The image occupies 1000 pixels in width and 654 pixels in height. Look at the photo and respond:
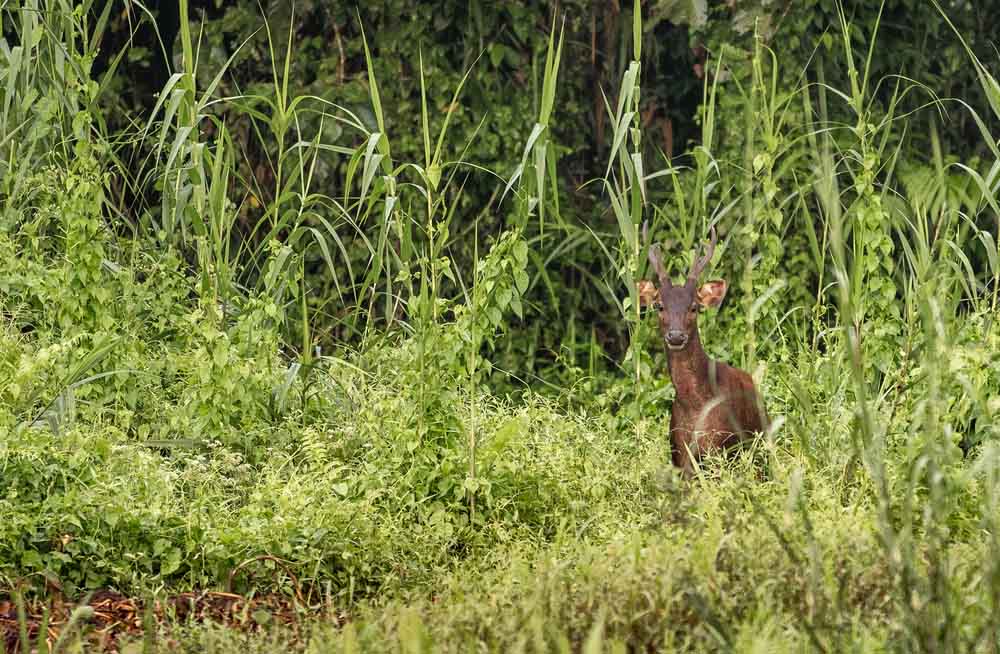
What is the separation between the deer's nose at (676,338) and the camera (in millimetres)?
5254

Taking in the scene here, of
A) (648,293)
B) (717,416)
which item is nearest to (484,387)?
(648,293)

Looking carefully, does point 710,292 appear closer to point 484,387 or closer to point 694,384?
point 694,384

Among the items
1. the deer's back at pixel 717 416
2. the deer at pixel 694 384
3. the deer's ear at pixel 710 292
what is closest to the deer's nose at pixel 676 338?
the deer at pixel 694 384

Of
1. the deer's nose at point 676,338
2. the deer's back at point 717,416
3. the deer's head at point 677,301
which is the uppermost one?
the deer's head at point 677,301

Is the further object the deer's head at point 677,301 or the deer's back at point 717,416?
the deer's head at point 677,301

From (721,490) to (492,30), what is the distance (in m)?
4.30

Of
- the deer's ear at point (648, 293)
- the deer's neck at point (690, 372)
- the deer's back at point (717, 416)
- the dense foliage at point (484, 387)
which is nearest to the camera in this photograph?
the dense foliage at point (484, 387)

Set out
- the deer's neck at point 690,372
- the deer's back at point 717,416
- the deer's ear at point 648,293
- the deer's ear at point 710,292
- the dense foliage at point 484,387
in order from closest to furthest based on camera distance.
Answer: the dense foliage at point 484,387 < the deer's back at point 717,416 < the deer's neck at point 690,372 < the deer's ear at point 648,293 < the deer's ear at point 710,292

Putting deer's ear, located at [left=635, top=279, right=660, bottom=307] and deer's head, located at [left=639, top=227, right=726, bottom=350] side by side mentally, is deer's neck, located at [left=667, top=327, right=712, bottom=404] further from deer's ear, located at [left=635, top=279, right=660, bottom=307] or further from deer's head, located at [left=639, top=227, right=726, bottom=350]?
deer's ear, located at [left=635, top=279, right=660, bottom=307]

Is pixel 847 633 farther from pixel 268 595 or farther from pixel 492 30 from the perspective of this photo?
pixel 492 30

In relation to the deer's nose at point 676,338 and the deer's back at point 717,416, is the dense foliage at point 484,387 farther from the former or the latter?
the deer's nose at point 676,338

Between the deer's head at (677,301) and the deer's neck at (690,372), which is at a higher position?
the deer's head at (677,301)

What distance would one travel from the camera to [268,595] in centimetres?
417

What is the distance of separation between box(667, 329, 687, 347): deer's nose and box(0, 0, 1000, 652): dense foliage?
28 cm
